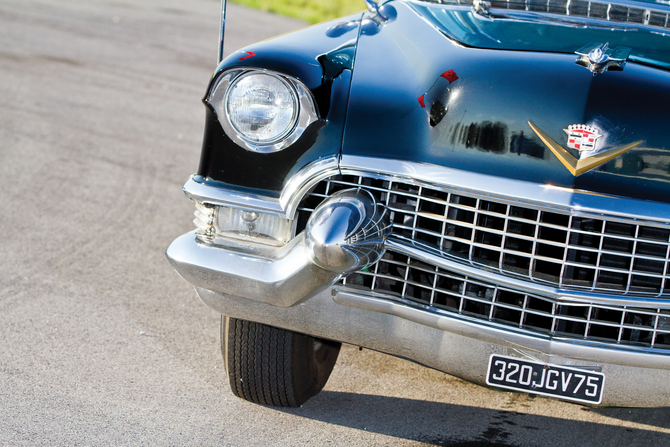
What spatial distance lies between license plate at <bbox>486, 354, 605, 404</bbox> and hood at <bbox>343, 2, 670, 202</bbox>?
1.79ft

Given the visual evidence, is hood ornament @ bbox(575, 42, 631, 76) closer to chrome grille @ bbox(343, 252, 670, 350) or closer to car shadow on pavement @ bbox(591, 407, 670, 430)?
chrome grille @ bbox(343, 252, 670, 350)

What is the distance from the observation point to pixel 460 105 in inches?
82.7

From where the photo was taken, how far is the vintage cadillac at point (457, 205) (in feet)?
6.50

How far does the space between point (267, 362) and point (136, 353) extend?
699 millimetres

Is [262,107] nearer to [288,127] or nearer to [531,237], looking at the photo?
[288,127]

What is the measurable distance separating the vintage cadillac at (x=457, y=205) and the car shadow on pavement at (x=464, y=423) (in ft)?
1.52

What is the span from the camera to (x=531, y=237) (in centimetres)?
197

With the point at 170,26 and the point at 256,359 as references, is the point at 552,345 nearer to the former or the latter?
the point at 256,359

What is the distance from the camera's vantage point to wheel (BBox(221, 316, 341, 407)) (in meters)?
2.51

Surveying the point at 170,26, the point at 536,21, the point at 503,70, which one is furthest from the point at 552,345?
the point at 170,26

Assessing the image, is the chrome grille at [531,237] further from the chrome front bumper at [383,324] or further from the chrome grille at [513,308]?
the chrome front bumper at [383,324]

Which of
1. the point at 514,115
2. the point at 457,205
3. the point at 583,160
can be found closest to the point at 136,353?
the point at 457,205

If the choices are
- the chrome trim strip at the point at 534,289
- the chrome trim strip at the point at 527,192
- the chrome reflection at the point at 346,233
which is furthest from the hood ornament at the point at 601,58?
the chrome reflection at the point at 346,233

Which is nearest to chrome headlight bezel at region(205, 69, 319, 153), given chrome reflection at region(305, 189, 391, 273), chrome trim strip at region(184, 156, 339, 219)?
chrome trim strip at region(184, 156, 339, 219)
